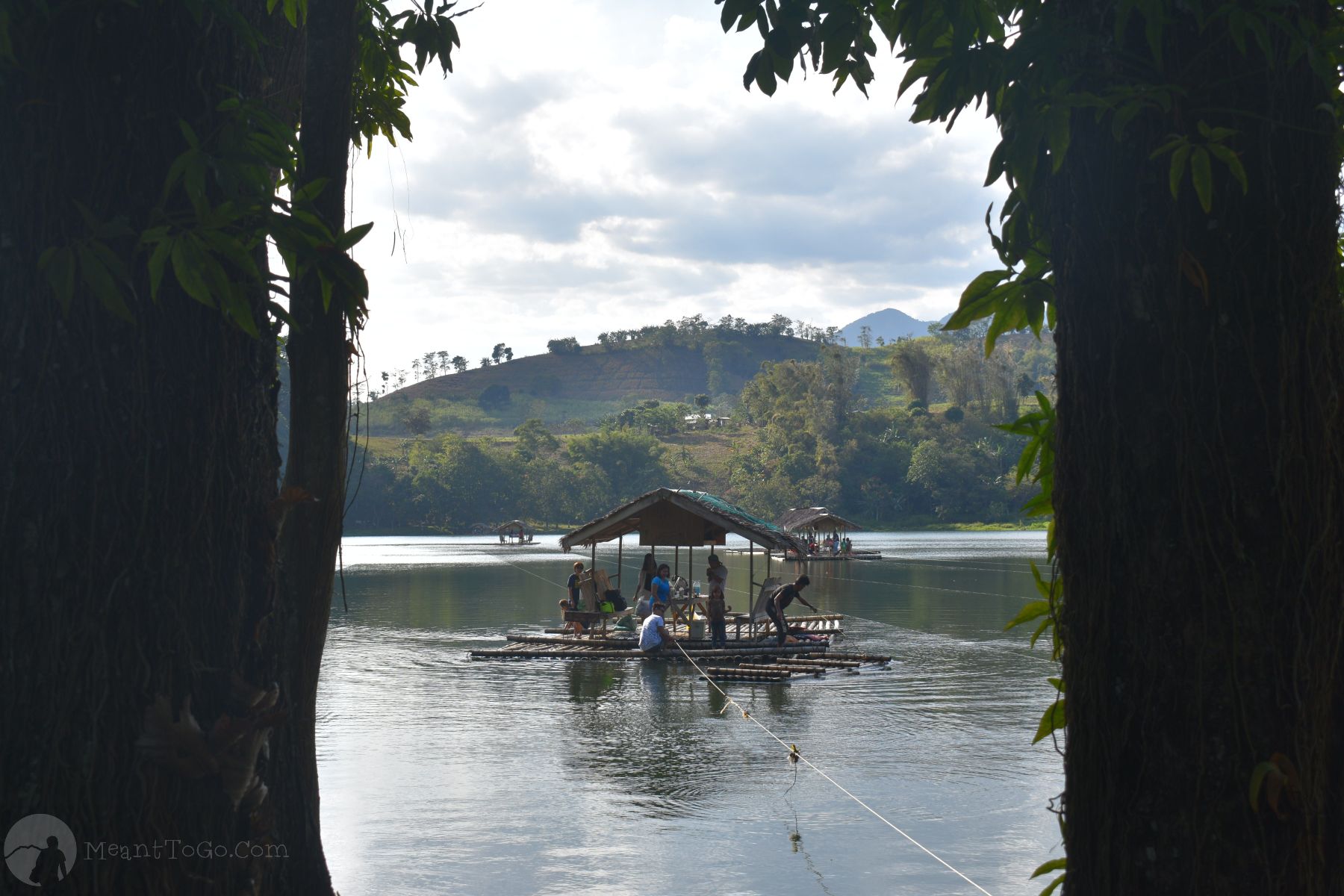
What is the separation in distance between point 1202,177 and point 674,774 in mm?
9999

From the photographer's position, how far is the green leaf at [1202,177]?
6.92 feet

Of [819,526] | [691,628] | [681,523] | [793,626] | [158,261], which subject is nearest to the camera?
[158,261]

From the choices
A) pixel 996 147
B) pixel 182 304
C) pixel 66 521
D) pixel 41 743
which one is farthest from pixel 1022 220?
pixel 41 743

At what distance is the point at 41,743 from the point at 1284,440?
97.2 inches

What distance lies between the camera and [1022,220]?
2.93m

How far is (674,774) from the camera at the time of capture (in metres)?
11.5

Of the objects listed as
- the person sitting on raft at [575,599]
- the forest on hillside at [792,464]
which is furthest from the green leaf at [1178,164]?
the forest on hillside at [792,464]

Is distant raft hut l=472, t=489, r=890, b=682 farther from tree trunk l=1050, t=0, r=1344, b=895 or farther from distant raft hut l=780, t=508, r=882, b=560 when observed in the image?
distant raft hut l=780, t=508, r=882, b=560

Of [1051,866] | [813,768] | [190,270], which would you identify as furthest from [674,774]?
[190,270]

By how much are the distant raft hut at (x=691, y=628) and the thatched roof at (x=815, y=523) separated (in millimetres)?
26677

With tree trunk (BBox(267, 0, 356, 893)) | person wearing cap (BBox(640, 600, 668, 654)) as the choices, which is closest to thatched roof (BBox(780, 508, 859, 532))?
person wearing cap (BBox(640, 600, 668, 654))

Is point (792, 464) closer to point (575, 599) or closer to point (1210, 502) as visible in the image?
point (575, 599)

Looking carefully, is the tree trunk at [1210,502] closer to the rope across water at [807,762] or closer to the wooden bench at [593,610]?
the rope across water at [807,762]

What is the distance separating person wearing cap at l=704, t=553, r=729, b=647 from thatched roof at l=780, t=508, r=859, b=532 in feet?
96.3
